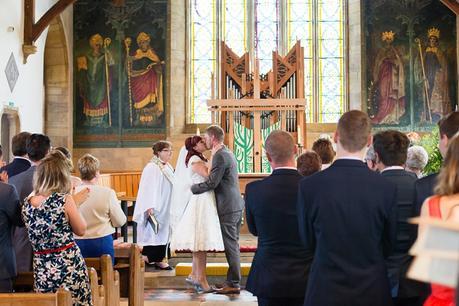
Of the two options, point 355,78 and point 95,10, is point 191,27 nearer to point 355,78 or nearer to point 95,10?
point 95,10

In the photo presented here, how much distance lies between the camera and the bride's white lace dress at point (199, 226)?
6109 mm

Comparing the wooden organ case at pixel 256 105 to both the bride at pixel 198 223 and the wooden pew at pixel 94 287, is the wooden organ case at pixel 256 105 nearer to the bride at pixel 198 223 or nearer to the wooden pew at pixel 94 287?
the bride at pixel 198 223

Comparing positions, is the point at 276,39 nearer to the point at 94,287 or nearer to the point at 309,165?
the point at 309,165

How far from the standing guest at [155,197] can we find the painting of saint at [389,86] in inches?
272

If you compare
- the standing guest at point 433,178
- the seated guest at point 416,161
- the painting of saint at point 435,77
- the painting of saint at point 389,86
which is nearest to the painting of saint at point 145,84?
the painting of saint at point 389,86

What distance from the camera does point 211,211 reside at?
20.4 feet

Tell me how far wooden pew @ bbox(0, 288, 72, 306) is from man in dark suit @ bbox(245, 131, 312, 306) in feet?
3.06

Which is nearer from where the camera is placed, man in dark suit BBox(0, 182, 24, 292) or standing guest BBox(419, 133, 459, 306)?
standing guest BBox(419, 133, 459, 306)

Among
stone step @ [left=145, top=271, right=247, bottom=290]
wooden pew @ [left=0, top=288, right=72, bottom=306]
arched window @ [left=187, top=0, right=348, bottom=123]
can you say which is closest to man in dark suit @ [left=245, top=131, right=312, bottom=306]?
wooden pew @ [left=0, top=288, right=72, bottom=306]

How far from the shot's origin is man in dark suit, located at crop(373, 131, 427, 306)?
3.08 m

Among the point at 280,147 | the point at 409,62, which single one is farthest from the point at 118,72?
the point at 280,147

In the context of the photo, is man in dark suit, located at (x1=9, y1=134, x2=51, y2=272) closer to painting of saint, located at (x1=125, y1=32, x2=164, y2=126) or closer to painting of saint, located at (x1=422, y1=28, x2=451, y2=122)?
painting of saint, located at (x1=125, y1=32, x2=164, y2=126)

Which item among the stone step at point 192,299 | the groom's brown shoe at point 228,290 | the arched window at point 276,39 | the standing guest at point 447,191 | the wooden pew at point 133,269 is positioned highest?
the arched window at point 276,39

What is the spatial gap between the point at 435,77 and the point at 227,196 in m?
8.23
